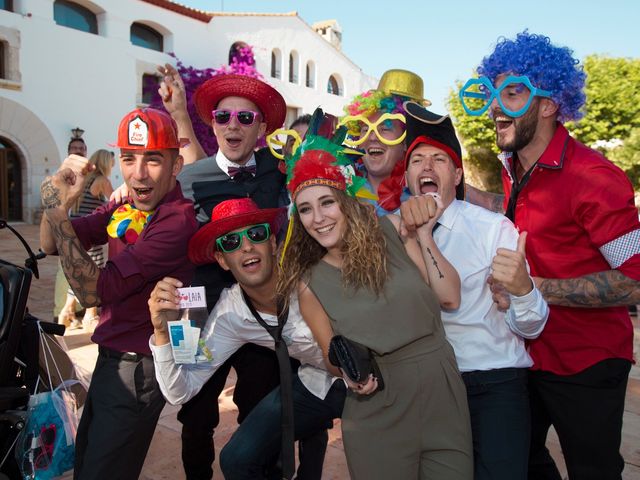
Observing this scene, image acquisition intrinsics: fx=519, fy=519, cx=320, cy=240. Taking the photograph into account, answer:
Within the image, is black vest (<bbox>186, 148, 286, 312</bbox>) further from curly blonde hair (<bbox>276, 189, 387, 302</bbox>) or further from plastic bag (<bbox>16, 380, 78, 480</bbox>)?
plastic bag (<bbox>16, 380, 78, 480</bbox>)

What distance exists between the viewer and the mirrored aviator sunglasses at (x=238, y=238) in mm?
2586

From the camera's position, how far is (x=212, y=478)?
3.38m

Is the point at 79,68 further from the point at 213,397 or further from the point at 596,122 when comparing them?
the point at 596,122

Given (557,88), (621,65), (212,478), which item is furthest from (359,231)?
(621,65)

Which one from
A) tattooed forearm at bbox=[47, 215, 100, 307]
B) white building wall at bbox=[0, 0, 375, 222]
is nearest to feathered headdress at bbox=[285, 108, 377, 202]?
tattooed forearm at bbox=[47, 215, 100, 307]

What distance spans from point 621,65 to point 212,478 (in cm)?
2959

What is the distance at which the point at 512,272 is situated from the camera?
6.56 ft

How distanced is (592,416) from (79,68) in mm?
19865

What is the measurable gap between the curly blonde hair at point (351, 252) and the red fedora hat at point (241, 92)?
1.14m

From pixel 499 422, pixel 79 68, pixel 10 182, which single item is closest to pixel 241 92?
pixel 499 422

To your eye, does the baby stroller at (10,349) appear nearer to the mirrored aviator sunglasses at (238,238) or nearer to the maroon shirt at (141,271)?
the maroon shirt at (141,271)

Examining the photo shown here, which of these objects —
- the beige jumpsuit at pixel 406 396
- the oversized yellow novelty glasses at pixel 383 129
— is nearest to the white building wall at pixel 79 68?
the oversized yellow novelty glasses at pixel 383 129

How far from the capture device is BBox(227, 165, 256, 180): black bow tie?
10.5ft

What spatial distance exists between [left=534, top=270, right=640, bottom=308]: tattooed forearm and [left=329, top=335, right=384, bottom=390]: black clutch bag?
2.75ft
